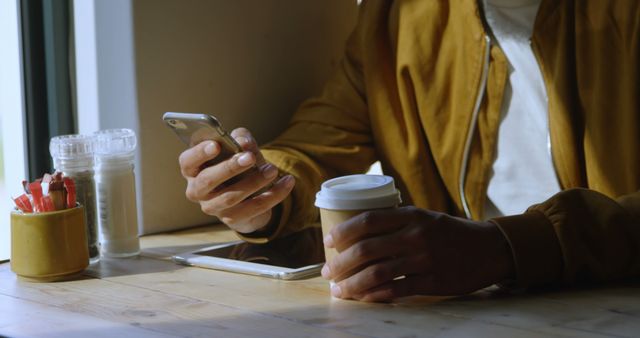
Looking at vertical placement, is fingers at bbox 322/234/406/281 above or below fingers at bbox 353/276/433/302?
above

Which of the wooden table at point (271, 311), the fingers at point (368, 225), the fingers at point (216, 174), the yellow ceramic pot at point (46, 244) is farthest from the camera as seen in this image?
the fingers at point (216, 174)

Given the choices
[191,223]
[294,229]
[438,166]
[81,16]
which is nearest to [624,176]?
[438,166]

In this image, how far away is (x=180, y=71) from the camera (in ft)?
5.77

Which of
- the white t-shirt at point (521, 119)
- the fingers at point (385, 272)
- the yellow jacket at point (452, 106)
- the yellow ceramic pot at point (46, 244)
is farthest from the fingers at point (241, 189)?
the white t-shirt at point (521, 119)

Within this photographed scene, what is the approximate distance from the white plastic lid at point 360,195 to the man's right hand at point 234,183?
274mm

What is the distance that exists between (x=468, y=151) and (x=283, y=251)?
1.46 ft

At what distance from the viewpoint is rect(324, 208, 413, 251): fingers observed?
1.11 m

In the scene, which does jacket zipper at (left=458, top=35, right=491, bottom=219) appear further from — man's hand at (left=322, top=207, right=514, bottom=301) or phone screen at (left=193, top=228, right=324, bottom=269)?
man's hand at (left=322, top=207, right=514, bottom=301)

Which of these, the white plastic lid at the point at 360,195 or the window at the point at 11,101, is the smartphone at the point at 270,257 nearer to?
the white plastic lid at the point at 360,195

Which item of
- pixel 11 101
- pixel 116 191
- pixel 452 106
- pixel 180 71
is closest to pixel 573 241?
pixel 452 106

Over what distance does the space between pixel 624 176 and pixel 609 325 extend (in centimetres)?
64

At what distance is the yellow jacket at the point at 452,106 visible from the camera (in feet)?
5.12

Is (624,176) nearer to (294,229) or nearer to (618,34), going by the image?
(618,34)

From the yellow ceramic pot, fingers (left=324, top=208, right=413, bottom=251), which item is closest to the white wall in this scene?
the yellow ceramic pot
